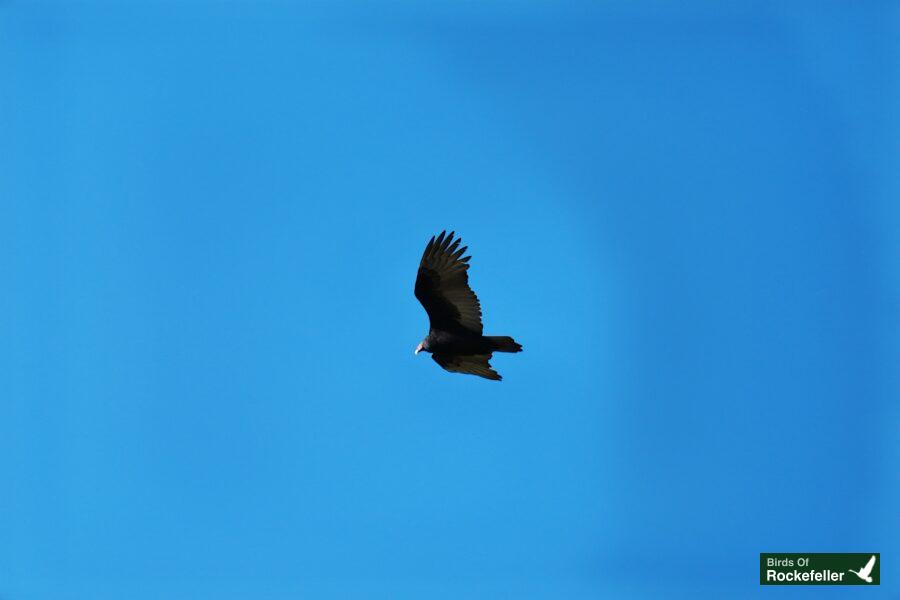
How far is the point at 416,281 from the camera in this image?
15.9m

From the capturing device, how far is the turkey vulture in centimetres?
1558

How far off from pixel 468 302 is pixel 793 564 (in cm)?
708

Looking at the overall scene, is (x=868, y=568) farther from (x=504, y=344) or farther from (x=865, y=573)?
(x=504, y=344)

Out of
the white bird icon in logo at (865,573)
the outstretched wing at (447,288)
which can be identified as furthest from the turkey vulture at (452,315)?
the white bird icon in logo at (865,573)

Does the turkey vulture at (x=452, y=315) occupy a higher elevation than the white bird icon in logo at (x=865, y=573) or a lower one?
higher

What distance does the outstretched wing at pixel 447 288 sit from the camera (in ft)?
51.1

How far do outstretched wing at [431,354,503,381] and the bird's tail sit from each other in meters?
0.65

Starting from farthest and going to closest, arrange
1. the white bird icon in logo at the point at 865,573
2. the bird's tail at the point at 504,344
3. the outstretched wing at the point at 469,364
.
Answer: the white bird icon in logo at the point at 865,573, the outstretched wing at the point at 469,364, the bird's tail at the point at 504,344

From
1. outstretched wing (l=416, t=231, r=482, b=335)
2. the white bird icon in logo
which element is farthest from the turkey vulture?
the white bird icon in logo

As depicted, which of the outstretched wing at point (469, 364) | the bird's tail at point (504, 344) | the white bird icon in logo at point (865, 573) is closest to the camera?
the bird's tail at point (504, 344)

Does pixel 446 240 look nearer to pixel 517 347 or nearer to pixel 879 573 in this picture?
pixel 517 347

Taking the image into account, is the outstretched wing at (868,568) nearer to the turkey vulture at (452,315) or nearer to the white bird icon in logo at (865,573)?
the white bird icon in logo at (865,573)

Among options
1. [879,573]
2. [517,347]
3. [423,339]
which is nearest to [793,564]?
[879,573]

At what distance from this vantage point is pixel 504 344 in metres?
15.4
